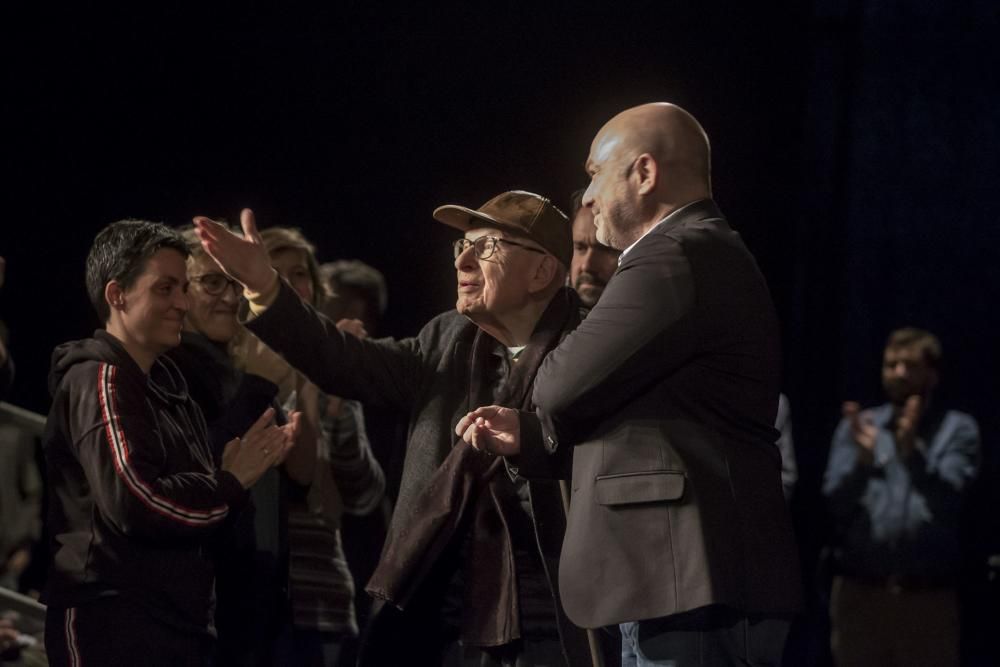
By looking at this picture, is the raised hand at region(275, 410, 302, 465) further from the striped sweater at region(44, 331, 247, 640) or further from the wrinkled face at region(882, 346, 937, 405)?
the wrinkled face at region(882, 346, 937, 405)

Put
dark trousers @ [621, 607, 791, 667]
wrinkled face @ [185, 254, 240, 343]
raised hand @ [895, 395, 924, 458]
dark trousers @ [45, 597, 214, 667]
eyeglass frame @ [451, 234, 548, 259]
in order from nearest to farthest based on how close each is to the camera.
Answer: dark trousers @ [621, 607, 791, 667], dark trousers @ [45, 597, 214, 667], eyeglass frame @ [451, 234, 548, 259], wrinkled face @ [185, 254, 240, 343], raised hand @ [895, 395, 924, 458]

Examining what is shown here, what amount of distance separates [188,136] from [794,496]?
254 centimetres

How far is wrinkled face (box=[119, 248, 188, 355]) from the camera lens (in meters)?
2.79

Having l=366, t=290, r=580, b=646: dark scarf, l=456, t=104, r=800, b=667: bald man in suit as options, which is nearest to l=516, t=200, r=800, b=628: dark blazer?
l=456, t=104, r=800, b=667: bald man in suit

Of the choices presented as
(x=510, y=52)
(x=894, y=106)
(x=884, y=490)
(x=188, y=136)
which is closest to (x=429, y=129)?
(x=510, y=52)

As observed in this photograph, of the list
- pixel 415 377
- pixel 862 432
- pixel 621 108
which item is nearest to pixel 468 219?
pixel 415 377

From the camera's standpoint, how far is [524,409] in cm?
271

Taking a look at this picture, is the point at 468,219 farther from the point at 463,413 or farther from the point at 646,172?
the point at 646,172

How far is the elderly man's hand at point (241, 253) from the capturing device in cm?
258

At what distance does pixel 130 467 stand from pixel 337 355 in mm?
445

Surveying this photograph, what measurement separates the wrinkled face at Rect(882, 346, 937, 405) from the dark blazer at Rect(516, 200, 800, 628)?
257 centimetres

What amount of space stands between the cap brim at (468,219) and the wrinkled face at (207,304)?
669mm

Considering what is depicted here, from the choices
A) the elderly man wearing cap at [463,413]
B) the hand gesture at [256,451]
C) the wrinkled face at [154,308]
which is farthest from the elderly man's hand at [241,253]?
the hand gesture at [256,451]

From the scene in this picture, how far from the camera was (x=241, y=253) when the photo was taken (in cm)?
261
